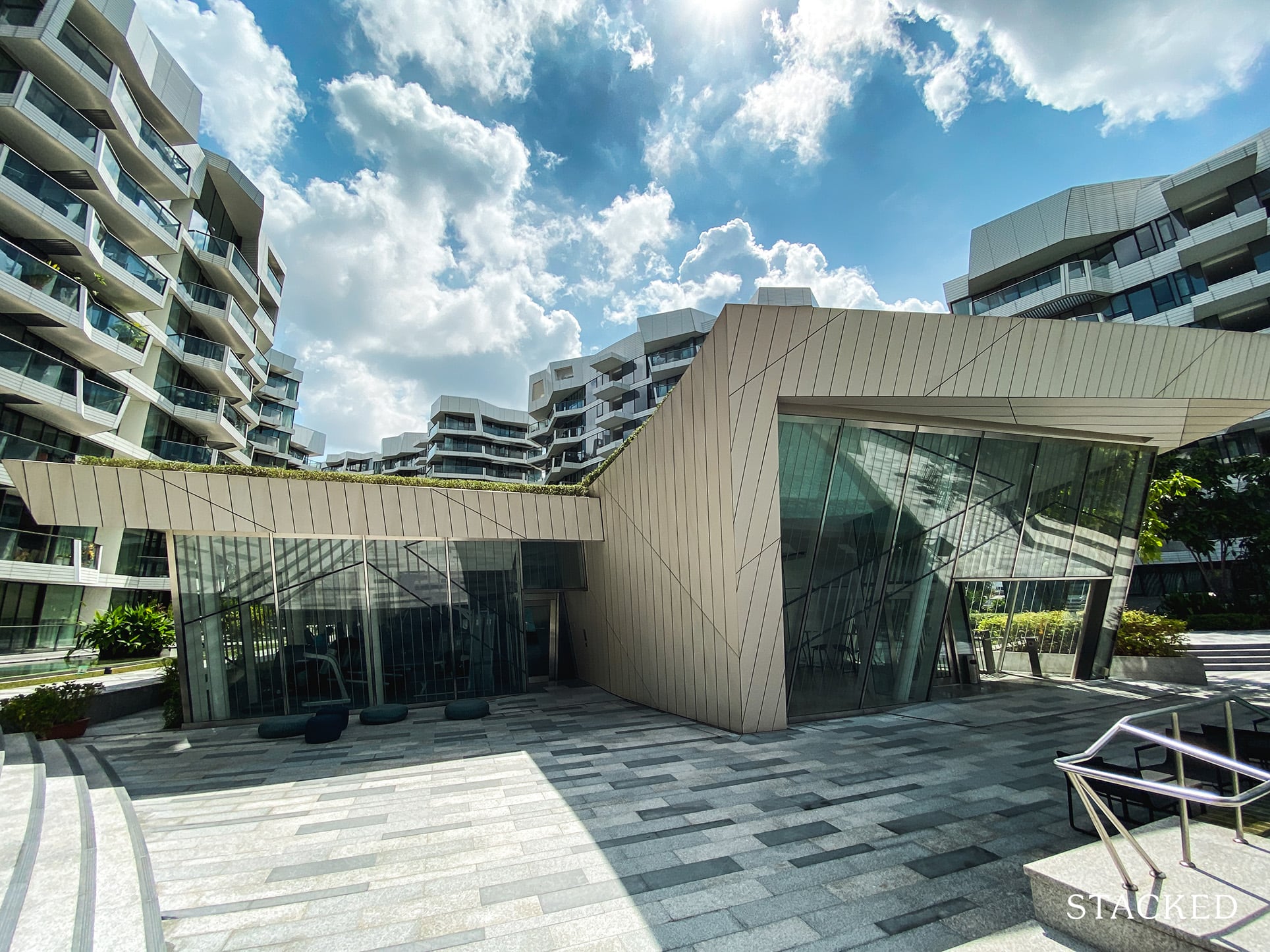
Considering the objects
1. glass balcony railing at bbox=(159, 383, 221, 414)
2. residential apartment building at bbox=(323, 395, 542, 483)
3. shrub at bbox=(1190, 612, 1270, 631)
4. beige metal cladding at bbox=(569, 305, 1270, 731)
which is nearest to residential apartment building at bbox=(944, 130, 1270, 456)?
shrub at bbox=(1190, 612, 1270, 631)

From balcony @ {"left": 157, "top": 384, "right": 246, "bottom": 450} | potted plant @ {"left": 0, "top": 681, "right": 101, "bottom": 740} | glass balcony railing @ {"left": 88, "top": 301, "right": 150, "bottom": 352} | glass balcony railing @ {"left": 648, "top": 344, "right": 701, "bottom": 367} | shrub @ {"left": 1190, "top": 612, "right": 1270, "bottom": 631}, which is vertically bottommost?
shrub @ {"left": 1190, "top": 612, "right": 1270, "bottom": 631}

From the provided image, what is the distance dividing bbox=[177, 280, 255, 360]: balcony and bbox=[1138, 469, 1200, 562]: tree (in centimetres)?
4179

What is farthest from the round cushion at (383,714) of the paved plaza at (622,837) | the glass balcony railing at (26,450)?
the glass balcony railing at (26,450)

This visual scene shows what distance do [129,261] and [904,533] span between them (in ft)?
106

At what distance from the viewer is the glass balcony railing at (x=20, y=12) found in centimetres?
2008

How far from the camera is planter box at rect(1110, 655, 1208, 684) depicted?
14055 millimetres

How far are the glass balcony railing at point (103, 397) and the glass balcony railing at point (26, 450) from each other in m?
2.17

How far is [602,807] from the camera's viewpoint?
22.2 ft

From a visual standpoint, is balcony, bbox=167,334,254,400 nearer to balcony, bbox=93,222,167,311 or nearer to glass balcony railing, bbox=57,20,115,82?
balcony, bbox=93,222,167,311

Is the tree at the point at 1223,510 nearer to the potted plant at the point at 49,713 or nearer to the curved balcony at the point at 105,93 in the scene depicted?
A: the potted plant at the point at 49,713

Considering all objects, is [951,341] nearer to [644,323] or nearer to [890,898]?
[890,898]

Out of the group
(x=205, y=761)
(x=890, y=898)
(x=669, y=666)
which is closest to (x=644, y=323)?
(x=669, y=666)

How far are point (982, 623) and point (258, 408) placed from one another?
185ft

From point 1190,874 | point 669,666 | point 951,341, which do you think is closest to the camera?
point 1190,874
